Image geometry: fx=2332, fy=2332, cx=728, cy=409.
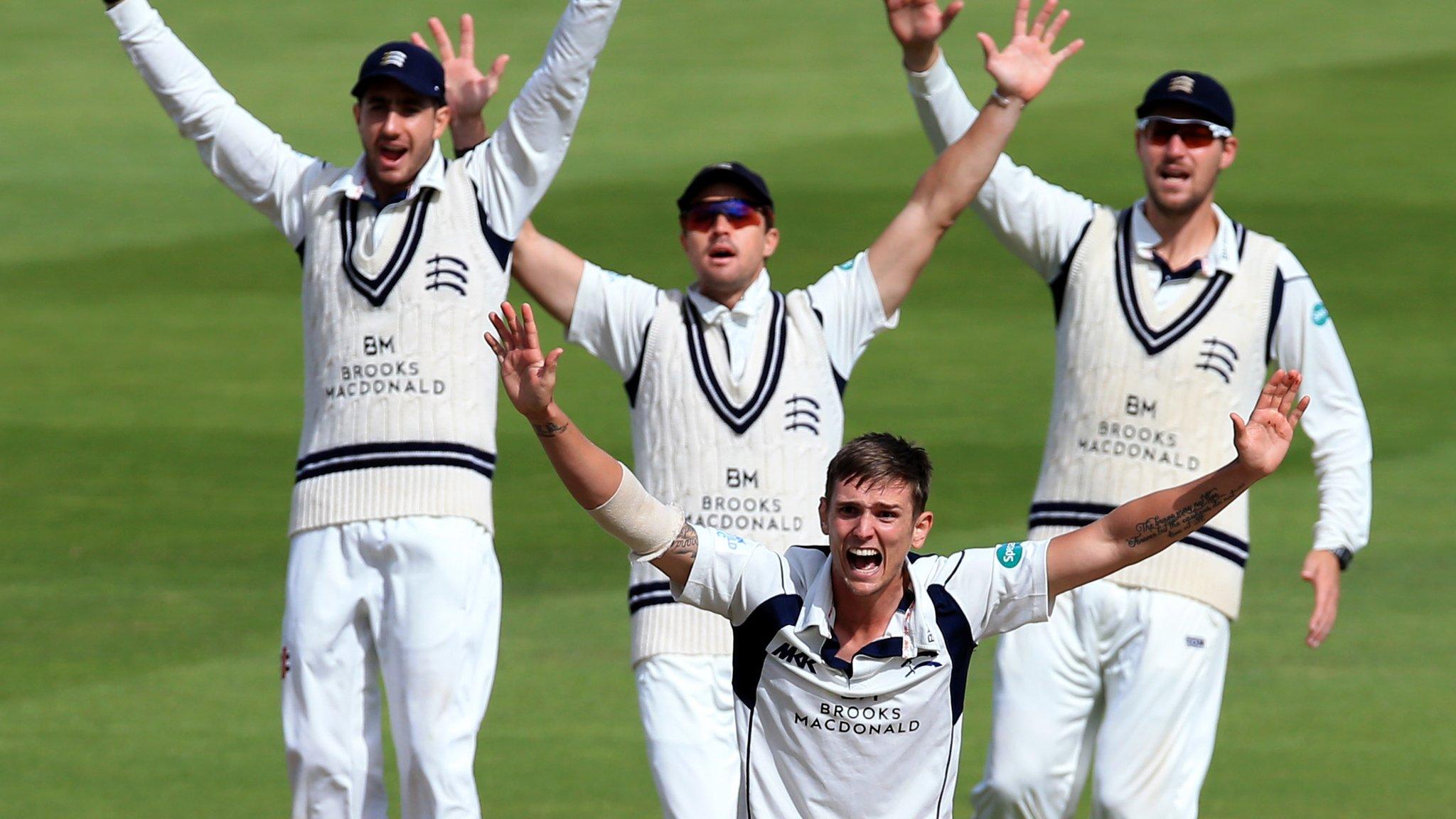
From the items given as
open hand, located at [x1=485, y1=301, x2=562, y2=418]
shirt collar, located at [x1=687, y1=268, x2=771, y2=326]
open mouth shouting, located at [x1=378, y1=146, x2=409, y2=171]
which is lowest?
open hand, located at [x1=485, y1=301, x2=562, y2=418]

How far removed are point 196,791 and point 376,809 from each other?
2198 mm

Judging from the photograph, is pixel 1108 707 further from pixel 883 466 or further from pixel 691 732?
pixel 883 466

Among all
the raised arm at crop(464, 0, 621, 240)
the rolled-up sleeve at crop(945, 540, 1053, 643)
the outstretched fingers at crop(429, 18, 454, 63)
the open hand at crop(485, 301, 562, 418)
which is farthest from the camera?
the outstretched fingers at crop(429, 18, 454, 63)

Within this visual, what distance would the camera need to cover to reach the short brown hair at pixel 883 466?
16.1 feet

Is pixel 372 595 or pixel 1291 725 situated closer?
pixel 372 595

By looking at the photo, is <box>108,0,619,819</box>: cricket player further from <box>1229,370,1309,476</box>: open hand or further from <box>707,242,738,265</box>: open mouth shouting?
<box>1229,370,1309,476</box>: open hand

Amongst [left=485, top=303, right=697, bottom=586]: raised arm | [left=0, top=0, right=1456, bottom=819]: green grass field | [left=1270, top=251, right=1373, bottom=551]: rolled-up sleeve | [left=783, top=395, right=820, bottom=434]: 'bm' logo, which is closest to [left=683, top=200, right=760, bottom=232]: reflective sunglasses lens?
[left=783, top=395, right=820, bottom=434]: 'bm' logo

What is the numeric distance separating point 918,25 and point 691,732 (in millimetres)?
2206

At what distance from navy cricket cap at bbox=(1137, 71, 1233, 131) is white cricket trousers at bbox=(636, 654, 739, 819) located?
2060 millimetres

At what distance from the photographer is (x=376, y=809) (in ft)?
21.2

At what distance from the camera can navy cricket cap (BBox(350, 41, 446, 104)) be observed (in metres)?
6.58

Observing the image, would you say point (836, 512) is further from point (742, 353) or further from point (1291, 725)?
point (1291, 725)

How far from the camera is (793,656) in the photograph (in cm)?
505

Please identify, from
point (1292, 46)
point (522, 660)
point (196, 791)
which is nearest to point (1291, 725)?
point (522, 660)
